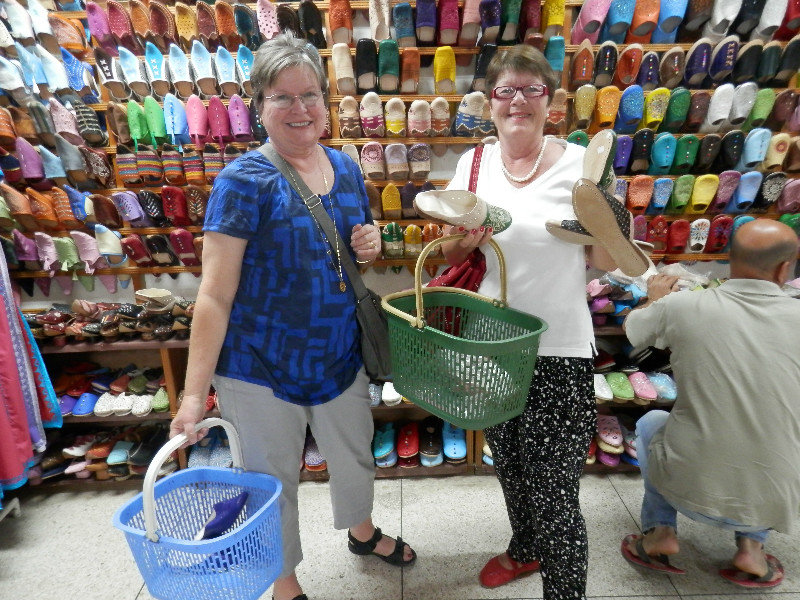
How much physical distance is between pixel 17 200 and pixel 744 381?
10.4 ft

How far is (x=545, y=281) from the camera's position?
113cm

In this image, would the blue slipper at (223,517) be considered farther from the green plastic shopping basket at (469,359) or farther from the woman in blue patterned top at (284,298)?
the green plastic shopping basket at (469,359)

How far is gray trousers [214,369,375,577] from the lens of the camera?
1220mm

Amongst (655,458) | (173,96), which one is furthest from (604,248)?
(173,96)

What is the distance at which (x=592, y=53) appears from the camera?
6.85 ft

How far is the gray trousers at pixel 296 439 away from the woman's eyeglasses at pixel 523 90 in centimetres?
91

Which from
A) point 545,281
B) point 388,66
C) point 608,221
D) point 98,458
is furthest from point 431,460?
point 388,66

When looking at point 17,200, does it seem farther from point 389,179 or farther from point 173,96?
point 389,179

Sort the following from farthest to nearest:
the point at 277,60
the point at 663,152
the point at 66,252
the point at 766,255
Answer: the point at 66,252 → the point at 663,152 → the point at 766,255 → the point at 277,60

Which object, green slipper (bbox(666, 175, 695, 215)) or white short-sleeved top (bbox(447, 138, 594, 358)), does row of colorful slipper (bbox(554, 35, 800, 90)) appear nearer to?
green slipper (bbox(666, 175, 695, 215))

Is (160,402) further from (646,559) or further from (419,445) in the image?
(646,559)

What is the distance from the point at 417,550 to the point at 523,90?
1.80 m

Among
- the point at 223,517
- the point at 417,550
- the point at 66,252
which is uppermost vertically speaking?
the point at 66,252

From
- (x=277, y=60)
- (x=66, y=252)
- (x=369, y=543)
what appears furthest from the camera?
(x=66, y=252)
